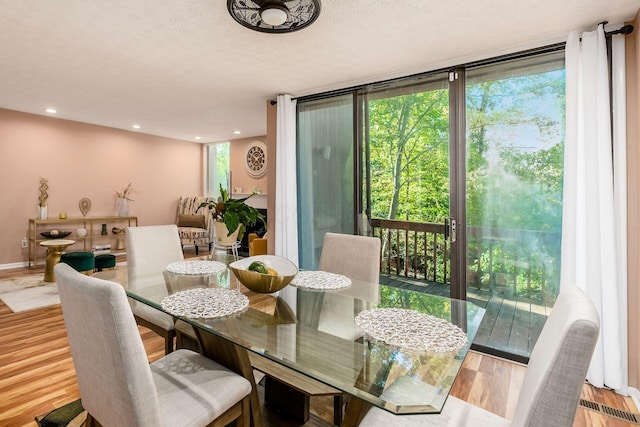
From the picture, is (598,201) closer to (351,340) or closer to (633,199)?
(633,199)

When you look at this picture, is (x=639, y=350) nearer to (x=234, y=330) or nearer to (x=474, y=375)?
(x=474, y=375)

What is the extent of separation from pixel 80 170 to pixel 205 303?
5.70 metres

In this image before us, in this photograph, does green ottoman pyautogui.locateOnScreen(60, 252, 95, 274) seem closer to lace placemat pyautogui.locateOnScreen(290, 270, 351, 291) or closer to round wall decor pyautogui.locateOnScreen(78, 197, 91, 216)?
round wall decor pyautogui.locateOnScreen(78, 197, 91, 216)

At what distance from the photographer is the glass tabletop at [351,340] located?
922 mm

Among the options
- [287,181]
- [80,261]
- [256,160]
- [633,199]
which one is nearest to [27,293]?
[80,261]

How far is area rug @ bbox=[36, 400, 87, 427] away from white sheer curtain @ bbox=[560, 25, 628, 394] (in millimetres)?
3065

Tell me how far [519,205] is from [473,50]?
125 cm

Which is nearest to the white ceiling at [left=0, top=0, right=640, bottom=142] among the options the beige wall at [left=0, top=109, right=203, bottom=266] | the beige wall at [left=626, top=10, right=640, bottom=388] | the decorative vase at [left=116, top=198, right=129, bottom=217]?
the beige wall at [left=626, top=10, right=640, bottom=388]

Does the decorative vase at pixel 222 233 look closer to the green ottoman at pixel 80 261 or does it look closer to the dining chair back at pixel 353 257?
the dining chair back at pixel 353 257

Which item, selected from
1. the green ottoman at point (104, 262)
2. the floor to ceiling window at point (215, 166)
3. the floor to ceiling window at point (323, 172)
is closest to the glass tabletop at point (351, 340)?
the floor to ceiling window at point (323, 172)

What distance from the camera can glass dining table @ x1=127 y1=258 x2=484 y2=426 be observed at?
3.08 feet

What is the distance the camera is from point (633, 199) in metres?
2.11

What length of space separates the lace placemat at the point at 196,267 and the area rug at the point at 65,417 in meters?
0.87

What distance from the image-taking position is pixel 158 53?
9.01ft
